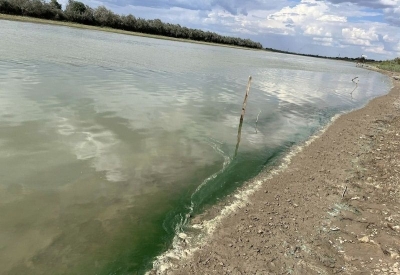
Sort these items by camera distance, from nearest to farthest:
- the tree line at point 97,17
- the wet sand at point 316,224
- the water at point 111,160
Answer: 1. the wet sand at point 316,224
2. the water at point 111,160
3. the tree line at point 97,17

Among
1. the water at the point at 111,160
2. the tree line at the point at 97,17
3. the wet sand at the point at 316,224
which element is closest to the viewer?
the wet sand at the point at 316,224

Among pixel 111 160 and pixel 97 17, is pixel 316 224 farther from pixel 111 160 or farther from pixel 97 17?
pixel 97 17

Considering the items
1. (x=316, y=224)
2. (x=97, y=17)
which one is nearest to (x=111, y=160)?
(x=316, y=224)

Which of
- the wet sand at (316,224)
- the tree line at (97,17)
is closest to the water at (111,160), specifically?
the wet sand at (316,224)

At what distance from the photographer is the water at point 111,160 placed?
7996 mm

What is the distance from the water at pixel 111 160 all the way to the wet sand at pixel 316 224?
137 cm

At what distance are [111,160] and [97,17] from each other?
13723cm

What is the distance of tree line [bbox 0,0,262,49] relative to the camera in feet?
352

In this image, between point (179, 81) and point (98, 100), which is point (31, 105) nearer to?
point (98, 100)

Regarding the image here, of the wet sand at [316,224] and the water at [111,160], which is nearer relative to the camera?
the wet sand at [316,224]

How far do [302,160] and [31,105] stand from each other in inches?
590

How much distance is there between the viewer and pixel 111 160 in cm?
1282

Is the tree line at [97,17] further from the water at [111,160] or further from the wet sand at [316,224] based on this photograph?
the wet sand at [316,224]

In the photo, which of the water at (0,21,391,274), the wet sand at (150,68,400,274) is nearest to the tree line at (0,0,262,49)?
the water at (0,21,391,274)
